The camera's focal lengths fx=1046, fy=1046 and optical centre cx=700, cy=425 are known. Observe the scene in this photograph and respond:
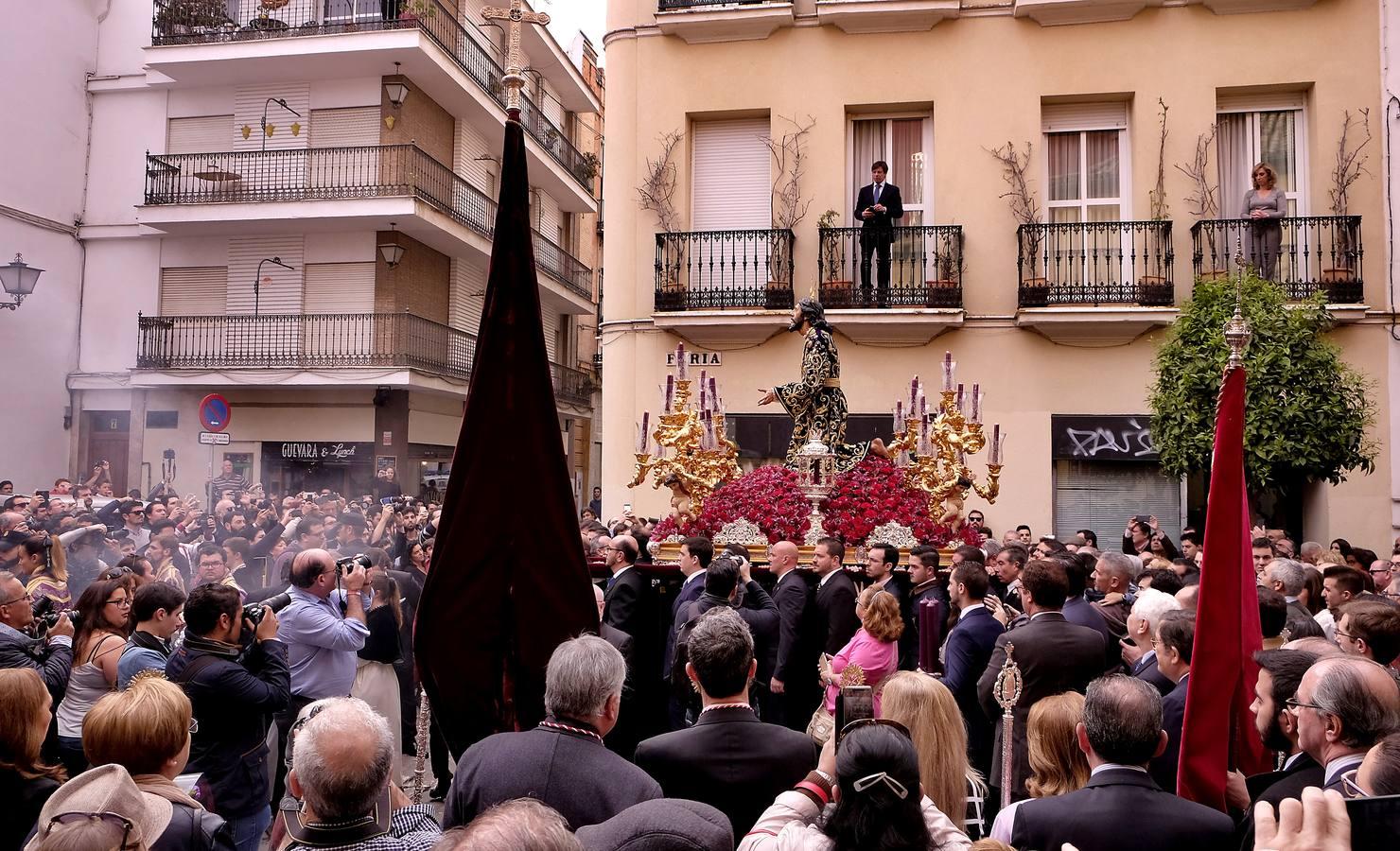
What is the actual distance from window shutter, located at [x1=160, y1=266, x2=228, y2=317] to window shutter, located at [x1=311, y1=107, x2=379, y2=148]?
3518mm

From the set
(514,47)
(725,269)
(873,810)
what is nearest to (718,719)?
(873,810)

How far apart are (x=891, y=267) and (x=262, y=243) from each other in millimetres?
13504

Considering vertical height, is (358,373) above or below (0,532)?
above

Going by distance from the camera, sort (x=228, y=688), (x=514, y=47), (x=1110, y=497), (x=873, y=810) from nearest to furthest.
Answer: (x=873, y=810) → (x=514, y=47) → (x=228, y=688) → (x=1110, y=497)

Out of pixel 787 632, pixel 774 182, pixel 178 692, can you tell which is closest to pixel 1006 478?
pixel 774 182

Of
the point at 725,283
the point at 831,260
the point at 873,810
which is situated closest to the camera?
the point at 873,810

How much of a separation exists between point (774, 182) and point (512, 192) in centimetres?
1297

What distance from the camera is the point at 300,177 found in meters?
21.2

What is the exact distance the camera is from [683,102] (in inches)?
641

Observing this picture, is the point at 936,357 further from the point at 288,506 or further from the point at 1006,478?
the point at 288,506

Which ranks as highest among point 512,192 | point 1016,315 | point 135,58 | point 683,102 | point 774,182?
point 135,58

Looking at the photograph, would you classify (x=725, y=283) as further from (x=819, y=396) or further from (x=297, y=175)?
(x=297, y=175)

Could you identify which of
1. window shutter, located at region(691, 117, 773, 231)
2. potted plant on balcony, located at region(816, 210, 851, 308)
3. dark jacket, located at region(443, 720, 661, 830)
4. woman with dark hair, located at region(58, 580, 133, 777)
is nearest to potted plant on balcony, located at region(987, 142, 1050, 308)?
potted plant on balcony, located at region(816, 210, 851, 308)

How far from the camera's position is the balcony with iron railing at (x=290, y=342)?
20797 mm
